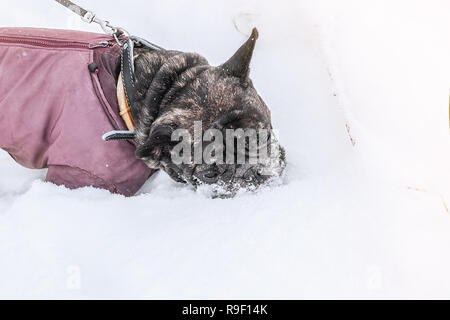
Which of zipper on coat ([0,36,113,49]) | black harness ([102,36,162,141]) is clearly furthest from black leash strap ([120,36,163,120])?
zipper on coat ([0,36,113,49])

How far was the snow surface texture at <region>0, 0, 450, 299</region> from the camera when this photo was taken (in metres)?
1.99

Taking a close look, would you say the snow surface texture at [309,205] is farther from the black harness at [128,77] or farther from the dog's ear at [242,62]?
the dog's ear at [242,62]

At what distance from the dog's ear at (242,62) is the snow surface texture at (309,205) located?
2.48ft

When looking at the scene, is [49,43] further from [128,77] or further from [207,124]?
[207,124]

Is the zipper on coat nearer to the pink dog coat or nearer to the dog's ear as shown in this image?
the pink dog coat

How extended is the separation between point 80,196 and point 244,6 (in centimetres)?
276

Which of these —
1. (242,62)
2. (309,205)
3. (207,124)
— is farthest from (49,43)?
(309,205)

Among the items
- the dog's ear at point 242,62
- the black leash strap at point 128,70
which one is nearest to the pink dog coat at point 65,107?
the black leash strap at point 128,70

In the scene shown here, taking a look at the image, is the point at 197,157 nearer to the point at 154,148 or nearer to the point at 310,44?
the point at 154,148

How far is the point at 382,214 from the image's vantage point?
232 centimetres

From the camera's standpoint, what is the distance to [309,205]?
2283mm

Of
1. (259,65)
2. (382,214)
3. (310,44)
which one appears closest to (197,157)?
(382,214)

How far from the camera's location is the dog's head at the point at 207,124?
217 cm

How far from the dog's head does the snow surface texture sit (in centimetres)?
21
